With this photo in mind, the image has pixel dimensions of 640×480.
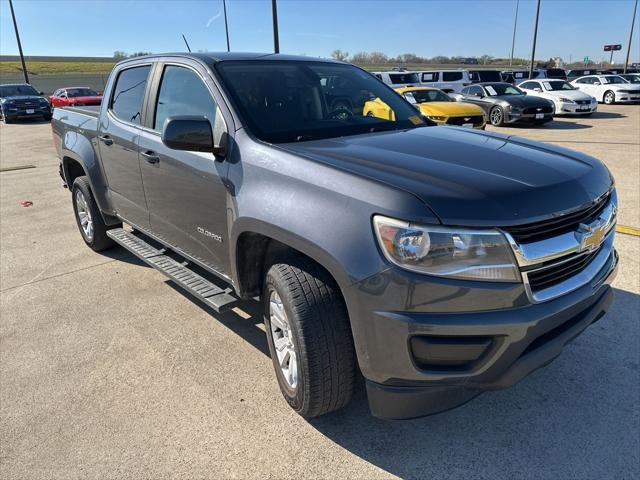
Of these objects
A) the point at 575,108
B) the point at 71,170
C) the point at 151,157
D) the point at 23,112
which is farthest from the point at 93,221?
the point at 23,112

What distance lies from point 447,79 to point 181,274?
22.4 m

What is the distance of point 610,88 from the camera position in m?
23.3

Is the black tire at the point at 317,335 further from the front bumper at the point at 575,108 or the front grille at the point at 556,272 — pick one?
the front bumper at the point at 575,108

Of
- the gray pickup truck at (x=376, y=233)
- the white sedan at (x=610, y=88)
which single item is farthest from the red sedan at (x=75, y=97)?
the white sedan at (x=610, y=88)

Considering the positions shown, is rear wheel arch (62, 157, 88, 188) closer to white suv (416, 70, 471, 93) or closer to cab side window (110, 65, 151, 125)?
cab side window (110, 65, 151, 125)

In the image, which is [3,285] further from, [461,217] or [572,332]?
[572,332]

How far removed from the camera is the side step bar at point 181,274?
311 cm

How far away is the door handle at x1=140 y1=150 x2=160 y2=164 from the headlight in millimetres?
2190

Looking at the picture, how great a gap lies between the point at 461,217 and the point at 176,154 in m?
2.07

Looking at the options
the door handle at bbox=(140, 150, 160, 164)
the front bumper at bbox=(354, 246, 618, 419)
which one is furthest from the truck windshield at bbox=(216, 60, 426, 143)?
the front bumper at bbox=(354, 246, 618, 419)

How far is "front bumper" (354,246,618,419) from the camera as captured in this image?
→ 6.43 feet

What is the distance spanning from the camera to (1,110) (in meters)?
23.2

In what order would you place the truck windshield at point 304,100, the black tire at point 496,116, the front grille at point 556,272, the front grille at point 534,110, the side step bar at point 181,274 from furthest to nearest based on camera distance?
the black tire at point 496,116, the front grille at point 534,110, the side step bar at point 181,274, the truck windshield at point 304,100, the front grille at point 556,272

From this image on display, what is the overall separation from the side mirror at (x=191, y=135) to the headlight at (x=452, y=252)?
133 centimetres
